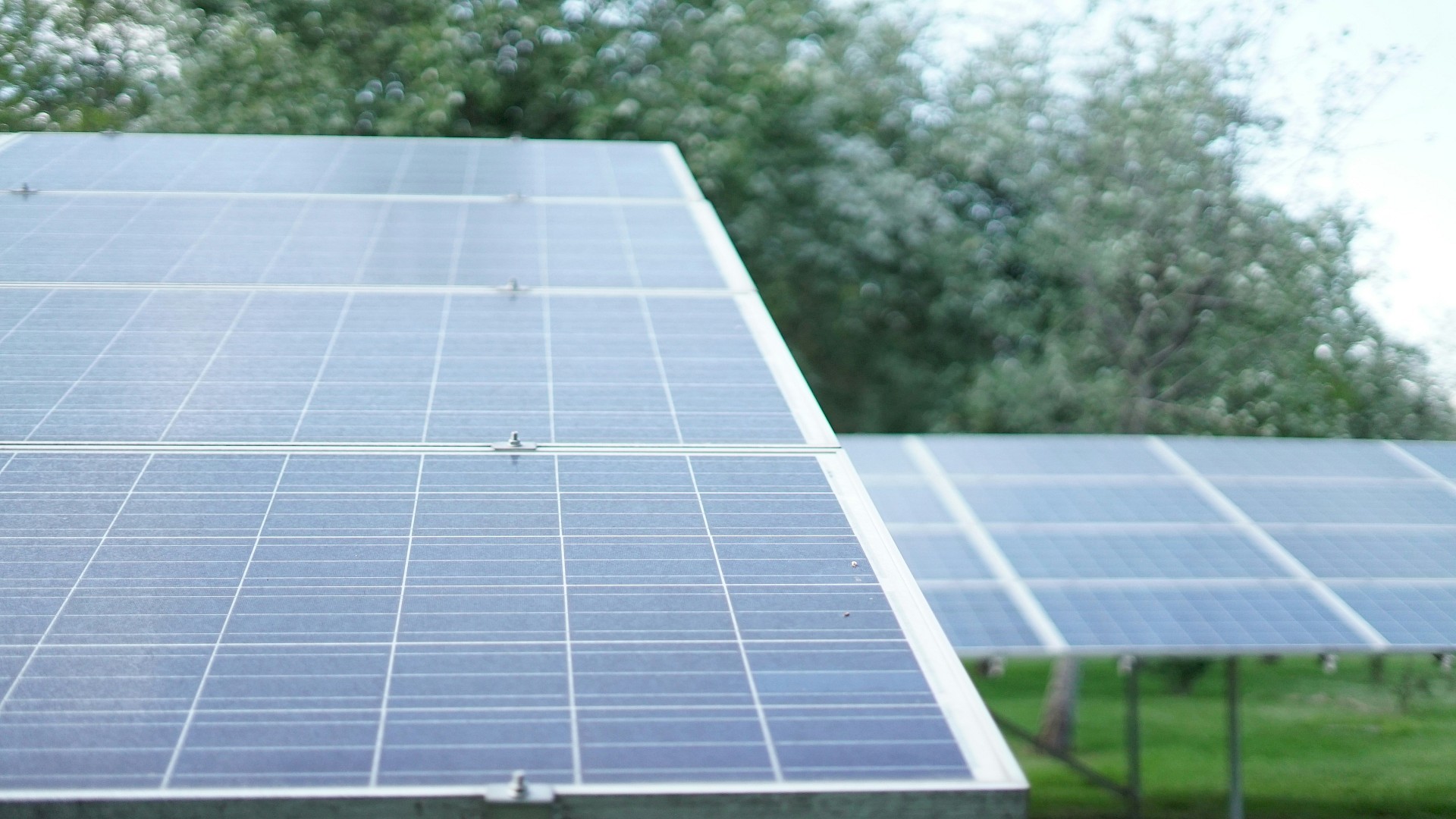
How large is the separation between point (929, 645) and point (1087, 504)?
7.18 meters

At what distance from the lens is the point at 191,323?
645 cm

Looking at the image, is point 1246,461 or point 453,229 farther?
point 1246,461

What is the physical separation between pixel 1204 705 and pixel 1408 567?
8.11 metres

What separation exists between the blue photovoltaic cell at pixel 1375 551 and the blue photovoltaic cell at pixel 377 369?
5.43m

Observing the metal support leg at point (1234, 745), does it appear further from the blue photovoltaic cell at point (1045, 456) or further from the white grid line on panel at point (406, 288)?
the white grid line on panel at point (406, 288)

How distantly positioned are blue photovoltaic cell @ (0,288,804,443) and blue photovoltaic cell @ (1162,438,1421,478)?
20.9ft

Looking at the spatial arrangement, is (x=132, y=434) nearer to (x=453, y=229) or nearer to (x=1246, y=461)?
(x=453, y=229)

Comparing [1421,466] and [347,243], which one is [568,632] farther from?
[1421,466]

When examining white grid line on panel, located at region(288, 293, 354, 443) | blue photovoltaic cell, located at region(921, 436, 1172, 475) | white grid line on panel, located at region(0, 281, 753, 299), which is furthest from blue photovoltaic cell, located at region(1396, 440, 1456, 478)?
white grid line on panel, located at region(288, 293, 354, 443)

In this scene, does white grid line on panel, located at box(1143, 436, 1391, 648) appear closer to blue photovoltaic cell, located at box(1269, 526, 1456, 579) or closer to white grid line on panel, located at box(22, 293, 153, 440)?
blue photovoltaic cell, located at box(1269, 526, 1456, 579)

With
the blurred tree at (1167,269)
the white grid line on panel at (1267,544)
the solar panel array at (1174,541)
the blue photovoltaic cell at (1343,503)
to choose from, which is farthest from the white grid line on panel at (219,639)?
the blurred tree at (1167,269)

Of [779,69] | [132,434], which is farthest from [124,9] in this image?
[132,434]

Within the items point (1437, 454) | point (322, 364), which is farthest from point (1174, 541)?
point (322, 364)

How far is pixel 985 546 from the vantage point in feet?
32.9
